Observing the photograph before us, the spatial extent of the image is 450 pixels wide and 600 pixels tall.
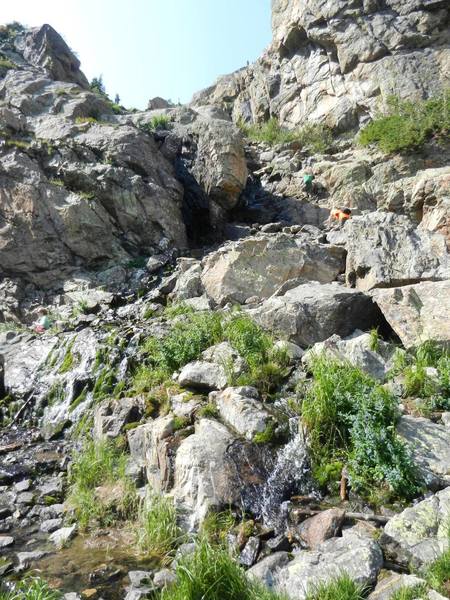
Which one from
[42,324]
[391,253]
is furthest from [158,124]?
[391,253]

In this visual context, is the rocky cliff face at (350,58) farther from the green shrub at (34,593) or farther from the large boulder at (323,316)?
the green shrub at (34,593)

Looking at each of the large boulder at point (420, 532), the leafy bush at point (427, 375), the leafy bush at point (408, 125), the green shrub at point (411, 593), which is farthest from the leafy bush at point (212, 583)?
the leafy bush at point (408, 125)

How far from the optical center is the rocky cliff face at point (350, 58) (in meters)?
23.0

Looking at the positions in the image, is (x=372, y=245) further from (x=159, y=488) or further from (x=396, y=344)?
(x=159, y=488)

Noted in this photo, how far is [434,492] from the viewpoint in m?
4.99

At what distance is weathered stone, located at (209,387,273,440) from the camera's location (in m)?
6.22

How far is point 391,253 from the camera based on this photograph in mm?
9773

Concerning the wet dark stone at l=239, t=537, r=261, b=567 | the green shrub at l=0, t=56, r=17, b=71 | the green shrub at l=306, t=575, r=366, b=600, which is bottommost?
the wet dark stone at l=239, t=537, r=261, b=567

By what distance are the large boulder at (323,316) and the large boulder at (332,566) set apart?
4.47 metres

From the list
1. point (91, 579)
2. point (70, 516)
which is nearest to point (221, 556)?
point (91, 579)

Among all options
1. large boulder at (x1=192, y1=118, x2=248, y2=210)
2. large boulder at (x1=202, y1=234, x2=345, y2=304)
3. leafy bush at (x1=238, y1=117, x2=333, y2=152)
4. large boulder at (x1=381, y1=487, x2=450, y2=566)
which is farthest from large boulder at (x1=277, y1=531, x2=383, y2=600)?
leafy bush at (x1=238, y1=117, x2=333, y2=152)

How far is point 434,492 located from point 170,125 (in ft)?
78.0

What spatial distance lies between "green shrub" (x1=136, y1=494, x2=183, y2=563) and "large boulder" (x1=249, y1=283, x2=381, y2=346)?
4125 millimetres

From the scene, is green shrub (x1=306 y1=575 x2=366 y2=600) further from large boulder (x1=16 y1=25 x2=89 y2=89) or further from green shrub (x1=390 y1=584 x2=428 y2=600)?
large boulder (x1=16 y1=25 x2=89 y2=89)
